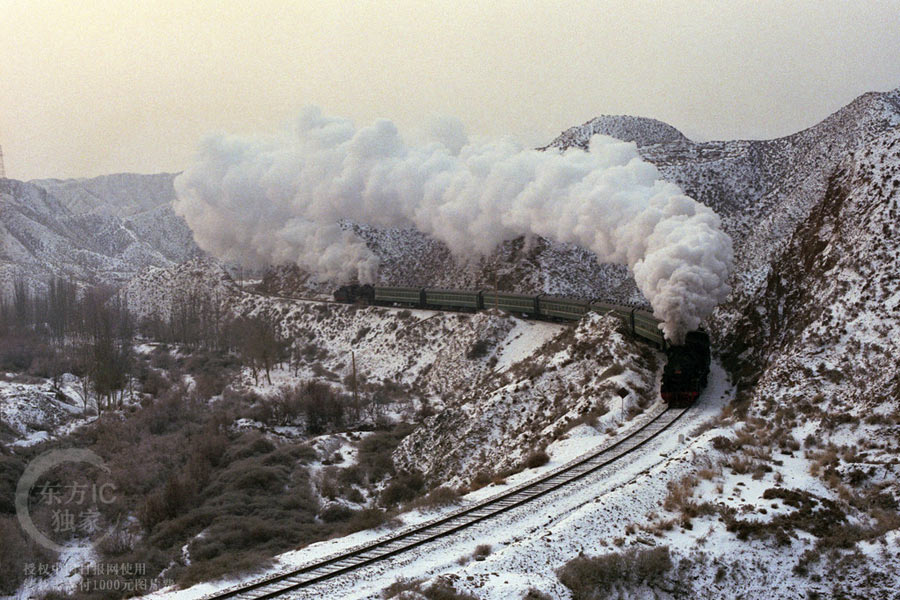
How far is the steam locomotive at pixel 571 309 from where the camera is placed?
29500 mm

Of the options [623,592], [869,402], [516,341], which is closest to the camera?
[623,592]

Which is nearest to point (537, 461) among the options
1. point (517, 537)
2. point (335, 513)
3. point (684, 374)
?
point (517, 537)

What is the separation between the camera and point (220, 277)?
293 ft

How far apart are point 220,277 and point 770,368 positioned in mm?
73386

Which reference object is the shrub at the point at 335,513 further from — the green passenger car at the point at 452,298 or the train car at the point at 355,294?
the train car at the point at 355,294

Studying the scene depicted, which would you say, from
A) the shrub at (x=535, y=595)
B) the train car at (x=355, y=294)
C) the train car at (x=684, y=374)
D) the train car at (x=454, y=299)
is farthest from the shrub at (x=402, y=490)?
the train car at (x=355, y=294)

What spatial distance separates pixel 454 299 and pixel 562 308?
12031 millimetres

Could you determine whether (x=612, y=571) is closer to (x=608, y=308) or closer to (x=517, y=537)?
(x=517, y=537)

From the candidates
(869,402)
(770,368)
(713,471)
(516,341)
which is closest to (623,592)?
(713,471)

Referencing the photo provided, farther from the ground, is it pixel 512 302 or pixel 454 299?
pixel 512 302

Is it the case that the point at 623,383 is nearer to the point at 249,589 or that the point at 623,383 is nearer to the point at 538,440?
the point at 538,440

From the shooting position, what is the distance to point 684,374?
29.2m

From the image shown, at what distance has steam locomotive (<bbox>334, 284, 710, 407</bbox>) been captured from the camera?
96.8ft

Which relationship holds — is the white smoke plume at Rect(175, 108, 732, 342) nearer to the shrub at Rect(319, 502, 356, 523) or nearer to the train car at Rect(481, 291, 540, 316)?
the train car at Rect(481, 291, 540, 316)
